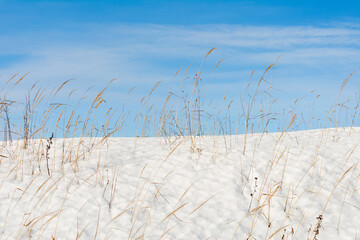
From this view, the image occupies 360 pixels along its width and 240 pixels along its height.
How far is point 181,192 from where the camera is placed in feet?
10.9

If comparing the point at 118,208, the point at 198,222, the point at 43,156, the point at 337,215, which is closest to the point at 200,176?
the point at 198,222

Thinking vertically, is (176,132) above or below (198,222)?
above

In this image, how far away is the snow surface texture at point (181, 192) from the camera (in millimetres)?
2864

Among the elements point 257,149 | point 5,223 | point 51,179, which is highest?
point 257,149

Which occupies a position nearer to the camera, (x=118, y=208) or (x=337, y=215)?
(x=118, y=208)

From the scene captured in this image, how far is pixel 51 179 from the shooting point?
3.39 meters

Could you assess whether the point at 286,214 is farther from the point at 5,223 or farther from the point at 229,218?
the point at 5,223

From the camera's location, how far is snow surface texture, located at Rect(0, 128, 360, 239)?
2.86 m

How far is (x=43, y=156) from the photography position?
392 cm

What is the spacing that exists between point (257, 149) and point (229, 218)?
129 cm

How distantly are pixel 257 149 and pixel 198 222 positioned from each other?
1.46 metres

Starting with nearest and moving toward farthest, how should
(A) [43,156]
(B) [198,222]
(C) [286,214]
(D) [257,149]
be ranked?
(B) [198,222]
(C) [286,214]
(A) [43,156]
(D) [257,149]

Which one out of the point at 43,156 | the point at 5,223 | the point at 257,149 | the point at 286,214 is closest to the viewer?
the point at 5,223

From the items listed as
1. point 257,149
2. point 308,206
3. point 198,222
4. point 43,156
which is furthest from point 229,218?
point 43,156
